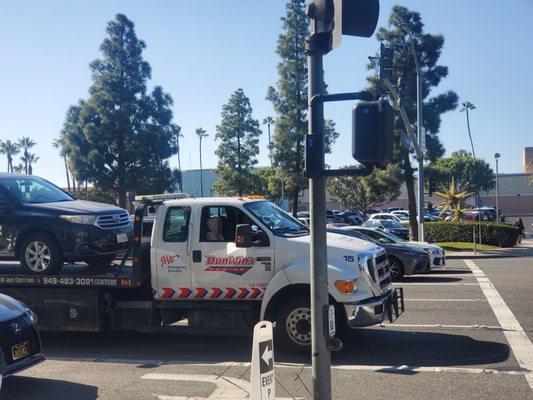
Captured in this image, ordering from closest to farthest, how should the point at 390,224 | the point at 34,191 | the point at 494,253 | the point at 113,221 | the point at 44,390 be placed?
the point at 44,390 < the point at 113,221 < the point at 34,191 < the point at 494,253 < the point at 390,224

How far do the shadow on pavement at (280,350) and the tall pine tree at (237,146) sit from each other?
3395 centimetres

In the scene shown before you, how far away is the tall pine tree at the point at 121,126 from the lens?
37.5 meters

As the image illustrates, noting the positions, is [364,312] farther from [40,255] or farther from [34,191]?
[34,191]

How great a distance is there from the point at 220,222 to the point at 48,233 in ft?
8.90

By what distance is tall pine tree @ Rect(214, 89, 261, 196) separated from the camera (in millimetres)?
43312

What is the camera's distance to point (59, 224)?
8.85 meters

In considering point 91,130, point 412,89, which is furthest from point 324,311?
point 91,130

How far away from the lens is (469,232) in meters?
29.1

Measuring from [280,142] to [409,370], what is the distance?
98.2 ft

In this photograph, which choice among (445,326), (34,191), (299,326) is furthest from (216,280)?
(445,326)

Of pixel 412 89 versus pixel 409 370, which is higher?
pixel 412 89

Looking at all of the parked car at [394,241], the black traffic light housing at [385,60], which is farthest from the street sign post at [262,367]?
the black traffic light housing at [385,60]

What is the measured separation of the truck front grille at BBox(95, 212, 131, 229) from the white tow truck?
2.24ft

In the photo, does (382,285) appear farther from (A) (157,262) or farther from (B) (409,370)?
(A) (157,262)
